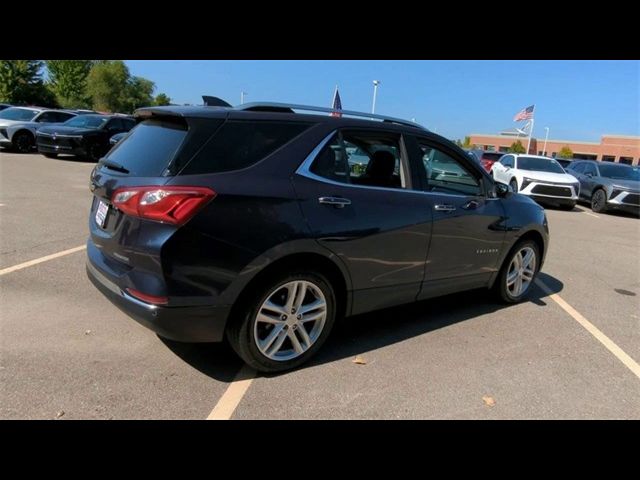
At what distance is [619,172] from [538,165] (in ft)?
10.0

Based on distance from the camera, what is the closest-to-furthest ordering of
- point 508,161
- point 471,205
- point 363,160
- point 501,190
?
point 363,160 < point 471,205 < point 501,190 < point 508,161

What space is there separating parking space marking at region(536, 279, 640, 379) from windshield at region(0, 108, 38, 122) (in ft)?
62.0

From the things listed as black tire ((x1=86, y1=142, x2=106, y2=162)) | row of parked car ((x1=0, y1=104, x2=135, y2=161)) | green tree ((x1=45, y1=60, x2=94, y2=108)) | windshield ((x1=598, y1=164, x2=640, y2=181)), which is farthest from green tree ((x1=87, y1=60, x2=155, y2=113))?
windshield ((x1=598, y1=164, x2=640, y2=181))

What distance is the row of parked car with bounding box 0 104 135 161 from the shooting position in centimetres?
1577

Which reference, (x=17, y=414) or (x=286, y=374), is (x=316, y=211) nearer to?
(x=286, y=374)

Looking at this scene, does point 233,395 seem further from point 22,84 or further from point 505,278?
point 22,84

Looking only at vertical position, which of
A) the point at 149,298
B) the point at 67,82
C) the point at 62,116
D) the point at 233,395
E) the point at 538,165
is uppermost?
the point at 67,82

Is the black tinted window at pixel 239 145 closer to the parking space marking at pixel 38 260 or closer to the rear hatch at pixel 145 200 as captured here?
the rear hatch at pixel 145 200

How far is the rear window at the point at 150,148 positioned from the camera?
2.89 m

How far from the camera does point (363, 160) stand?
380cm

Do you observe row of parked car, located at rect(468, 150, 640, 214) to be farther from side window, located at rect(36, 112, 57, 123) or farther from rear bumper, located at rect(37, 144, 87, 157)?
side window, located at rect(36, 112, 57, 123)

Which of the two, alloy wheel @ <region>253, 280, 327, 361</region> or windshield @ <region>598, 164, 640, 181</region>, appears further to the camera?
windshield @ <region>598, 164, 640, 181</region>

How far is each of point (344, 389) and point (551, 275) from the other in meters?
4.48

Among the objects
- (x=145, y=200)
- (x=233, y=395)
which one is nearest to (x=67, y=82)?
(x=145, y=200)
